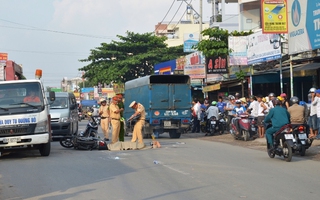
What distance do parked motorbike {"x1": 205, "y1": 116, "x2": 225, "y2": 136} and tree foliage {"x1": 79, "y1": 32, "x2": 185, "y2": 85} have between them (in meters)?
28.1

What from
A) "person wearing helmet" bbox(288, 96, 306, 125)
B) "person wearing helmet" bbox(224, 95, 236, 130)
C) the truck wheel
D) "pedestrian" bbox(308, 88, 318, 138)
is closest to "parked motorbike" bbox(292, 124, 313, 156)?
"person wearing helmet" bbox(288, 96, 306, 125)

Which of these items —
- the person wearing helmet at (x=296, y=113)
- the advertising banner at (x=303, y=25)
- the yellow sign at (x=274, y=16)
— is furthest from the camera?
the yellow sign at (x=274, y=16)

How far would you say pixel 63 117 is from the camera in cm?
2070

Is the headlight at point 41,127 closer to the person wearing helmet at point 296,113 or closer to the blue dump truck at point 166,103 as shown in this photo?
the person wearing helmet at point 296,113

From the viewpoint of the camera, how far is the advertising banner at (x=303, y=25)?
1934 cm

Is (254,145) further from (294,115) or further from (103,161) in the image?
(103,161)

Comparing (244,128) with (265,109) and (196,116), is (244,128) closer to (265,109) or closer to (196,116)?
(265,109)

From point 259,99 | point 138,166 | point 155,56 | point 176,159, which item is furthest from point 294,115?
point 155,56

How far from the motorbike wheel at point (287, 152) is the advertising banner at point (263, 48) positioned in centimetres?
991

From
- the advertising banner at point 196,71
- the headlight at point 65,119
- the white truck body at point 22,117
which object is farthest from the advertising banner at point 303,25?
the advertising banner at point 196,71

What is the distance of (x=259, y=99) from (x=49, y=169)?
10701mm

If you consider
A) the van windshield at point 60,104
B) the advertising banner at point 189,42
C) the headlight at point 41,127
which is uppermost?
the advertising banner at point 189,42

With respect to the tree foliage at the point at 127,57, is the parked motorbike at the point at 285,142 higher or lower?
lower

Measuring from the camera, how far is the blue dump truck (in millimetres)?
22703
